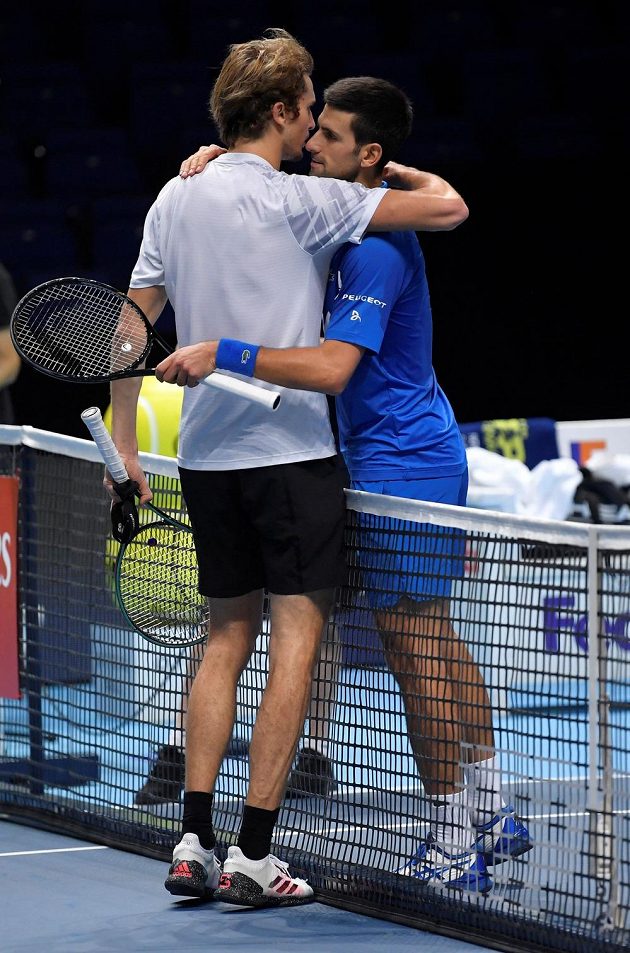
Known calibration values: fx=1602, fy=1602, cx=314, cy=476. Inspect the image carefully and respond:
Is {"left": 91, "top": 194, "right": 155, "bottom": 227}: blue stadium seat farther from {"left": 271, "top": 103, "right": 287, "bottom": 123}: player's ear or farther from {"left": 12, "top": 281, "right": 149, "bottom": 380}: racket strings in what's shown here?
{"left": 271, "top": 103, "right": 287, "bottom": 123}: player's ear

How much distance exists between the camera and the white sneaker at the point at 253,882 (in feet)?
11.0

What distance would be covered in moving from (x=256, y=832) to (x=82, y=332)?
1150 mm

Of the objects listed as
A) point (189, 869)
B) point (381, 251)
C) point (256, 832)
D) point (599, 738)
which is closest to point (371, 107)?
point (381, 251)

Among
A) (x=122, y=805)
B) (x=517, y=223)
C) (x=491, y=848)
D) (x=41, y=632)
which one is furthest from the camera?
(x=517, y=223)

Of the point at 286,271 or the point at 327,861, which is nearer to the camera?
the point at 286,271

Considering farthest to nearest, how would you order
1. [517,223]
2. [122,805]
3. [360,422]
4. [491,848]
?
[517,223]
[122,805]
[360,422]
[491,848]

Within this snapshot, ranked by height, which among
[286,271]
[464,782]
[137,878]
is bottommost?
[137,878]

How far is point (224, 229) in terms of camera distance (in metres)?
3.36

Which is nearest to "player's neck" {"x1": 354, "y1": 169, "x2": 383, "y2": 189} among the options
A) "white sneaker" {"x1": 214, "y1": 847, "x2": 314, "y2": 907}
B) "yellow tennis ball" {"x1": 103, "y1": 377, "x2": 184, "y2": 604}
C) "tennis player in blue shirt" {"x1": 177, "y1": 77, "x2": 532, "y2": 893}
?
"tennis player in blue shirt" {"x1": 177, "y1": 77, "x2": 532, "y2": 893}

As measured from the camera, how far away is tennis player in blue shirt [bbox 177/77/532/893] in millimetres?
3320

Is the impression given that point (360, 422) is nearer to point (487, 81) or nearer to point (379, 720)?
point (379, 720)

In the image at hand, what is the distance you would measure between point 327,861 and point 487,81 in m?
7.57

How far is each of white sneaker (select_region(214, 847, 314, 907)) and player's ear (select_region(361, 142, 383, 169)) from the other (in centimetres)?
152

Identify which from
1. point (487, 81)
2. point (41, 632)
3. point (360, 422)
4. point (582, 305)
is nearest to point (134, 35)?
point (487, 81)
